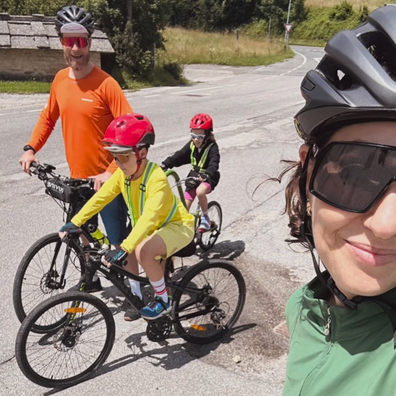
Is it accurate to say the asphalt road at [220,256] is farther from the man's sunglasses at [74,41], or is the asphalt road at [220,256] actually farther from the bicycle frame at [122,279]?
the man's sunglasses at [74,41]

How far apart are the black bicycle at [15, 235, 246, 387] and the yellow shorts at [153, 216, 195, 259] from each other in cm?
21

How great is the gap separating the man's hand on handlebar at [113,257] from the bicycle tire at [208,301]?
0.75 m

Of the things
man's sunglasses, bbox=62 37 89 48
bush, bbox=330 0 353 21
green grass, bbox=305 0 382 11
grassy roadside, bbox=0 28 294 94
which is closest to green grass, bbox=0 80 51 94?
grassy roadside, bbox=0 28 294 94

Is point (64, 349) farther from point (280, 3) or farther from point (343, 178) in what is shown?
point (280, 3)

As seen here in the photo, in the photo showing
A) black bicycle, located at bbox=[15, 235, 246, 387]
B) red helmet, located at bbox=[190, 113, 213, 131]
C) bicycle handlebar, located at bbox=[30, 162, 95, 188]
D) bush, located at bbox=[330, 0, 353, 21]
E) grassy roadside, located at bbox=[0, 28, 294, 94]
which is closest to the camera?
black bicycle, located at bbox=[15, 235, 246, 387]

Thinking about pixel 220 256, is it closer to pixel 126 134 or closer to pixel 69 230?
pixel 69 230

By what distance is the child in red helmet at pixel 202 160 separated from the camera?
492 centimetres

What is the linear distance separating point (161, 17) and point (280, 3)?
5283cm

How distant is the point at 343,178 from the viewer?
120 centimetres

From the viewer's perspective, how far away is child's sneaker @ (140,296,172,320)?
11.2 feet

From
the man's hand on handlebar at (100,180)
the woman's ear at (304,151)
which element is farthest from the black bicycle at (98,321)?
the woman's ear at (304,151)

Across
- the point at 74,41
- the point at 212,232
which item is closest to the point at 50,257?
the point at 74,41

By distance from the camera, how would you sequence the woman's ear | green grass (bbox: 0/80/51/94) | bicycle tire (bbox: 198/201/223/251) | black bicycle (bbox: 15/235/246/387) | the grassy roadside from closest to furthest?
the woman's ear, black bicycle (bbox: 15/235/246/387), bicycle tire (bbox: 198/201/223/251), green grass (bbox: 0/80/51/94), the grassy roadside

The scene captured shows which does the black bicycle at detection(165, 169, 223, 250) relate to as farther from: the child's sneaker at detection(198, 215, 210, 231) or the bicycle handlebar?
the bicycle handlebar
